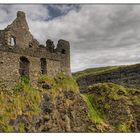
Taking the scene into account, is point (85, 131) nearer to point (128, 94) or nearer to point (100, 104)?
point (100, 104)

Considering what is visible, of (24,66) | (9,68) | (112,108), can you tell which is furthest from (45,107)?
(112,108)

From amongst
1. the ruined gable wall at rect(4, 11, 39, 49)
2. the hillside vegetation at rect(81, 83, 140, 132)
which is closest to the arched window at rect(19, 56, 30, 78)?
the ruined gable wall at rect(4, 11, 39, 49)

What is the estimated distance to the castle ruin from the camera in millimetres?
Result: 27625

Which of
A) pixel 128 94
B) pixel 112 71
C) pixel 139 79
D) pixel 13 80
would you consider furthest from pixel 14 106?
pixel 112 71

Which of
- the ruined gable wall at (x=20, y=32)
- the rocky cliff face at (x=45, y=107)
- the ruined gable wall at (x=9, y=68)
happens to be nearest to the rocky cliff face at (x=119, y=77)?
the rocky cliff face at (x=45, y=107)

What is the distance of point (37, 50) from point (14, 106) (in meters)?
→ 4.92

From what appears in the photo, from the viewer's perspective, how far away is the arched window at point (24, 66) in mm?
28906

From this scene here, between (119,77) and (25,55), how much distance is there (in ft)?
85.3

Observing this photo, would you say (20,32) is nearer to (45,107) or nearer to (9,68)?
(9,68)

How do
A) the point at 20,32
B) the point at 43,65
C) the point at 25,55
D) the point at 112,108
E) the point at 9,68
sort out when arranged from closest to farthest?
the point at 9,68 < the point at 25,55 < the point at 43,65 < the point at 20,32 < the point at 112,108

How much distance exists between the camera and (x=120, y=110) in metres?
35.0

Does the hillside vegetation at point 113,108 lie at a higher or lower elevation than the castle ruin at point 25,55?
lower

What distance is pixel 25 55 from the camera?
95.7 ft

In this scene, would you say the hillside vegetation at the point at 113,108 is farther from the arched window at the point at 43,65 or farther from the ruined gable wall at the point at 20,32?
the ruined gable wall at the point at 20,32
